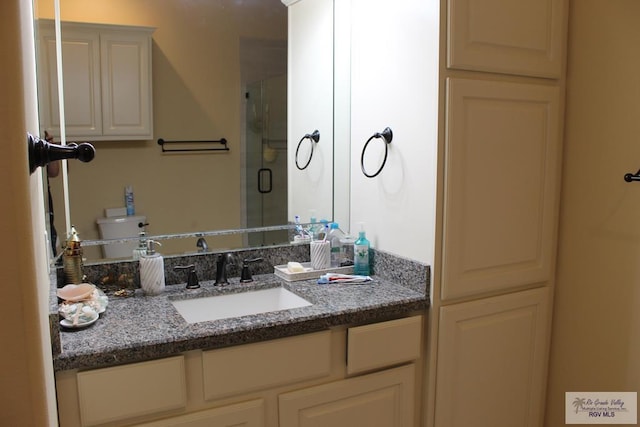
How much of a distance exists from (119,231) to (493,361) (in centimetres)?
137

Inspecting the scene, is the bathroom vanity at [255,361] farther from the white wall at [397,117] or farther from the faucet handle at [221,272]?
the white wall at [397,117]

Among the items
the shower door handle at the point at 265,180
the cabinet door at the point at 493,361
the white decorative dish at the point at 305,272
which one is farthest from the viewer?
the shower door handle at the point at 265,180

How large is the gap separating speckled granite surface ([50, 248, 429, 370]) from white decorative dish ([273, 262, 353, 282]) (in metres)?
0.03

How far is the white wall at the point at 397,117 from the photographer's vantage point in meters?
1.69

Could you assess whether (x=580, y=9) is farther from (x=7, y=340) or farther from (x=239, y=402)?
(x=7, y=340)

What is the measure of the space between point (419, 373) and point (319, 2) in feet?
4.81

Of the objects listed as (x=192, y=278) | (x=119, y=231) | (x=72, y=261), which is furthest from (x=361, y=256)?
(x=72, y=261)

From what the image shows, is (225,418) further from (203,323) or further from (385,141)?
(385,141)

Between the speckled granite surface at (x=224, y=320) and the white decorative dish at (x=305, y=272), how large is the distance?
0.09ft

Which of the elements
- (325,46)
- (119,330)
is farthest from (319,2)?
(119,330)

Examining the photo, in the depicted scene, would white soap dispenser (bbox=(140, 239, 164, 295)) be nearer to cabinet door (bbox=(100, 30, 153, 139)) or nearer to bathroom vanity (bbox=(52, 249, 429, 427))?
bathroom vanity (bbox=(52, 249, 429, 427))

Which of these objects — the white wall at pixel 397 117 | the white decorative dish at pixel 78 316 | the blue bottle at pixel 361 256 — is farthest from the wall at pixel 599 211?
the white decorative dish at pixel 78 316

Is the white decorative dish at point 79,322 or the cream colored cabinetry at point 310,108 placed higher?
the cream colored cabinetry at point 310,108

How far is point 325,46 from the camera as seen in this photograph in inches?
84.2
